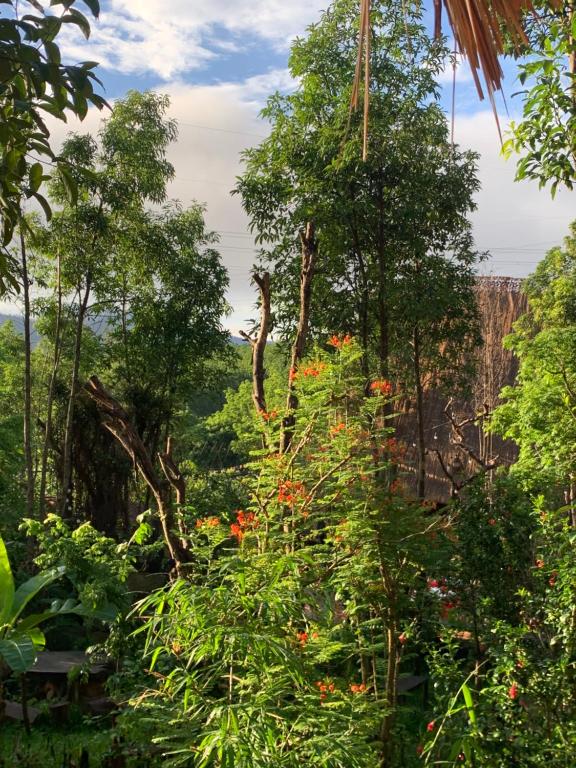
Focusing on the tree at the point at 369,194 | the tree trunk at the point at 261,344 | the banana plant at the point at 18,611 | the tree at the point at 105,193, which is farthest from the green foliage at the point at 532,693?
the tree at the point at 105,193

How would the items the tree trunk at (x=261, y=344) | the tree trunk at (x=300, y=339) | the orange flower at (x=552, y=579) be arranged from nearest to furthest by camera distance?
1. the orange flower at (x=552, y=579)
2. the tree trunk at (x=300, y=339)
3. the tree trunk at (x=261, y=344)

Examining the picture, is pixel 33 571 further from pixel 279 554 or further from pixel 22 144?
pixel 22 144

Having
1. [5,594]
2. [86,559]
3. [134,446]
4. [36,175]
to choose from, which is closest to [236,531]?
[134,446]

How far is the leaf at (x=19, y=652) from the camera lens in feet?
12.6

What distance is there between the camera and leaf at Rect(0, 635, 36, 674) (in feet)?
12.6

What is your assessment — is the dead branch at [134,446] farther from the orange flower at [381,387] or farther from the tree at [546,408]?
the tree at [546,408]

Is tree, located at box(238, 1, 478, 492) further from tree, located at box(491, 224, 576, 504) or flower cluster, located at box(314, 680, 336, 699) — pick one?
flower cluster, located at box(314, 680, 336, 699)

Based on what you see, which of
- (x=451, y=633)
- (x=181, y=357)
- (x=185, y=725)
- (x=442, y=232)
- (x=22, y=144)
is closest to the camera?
(x=22, y=144)

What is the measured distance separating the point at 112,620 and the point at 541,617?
276 centimetres

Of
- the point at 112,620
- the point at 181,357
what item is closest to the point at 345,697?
the point at 112,620

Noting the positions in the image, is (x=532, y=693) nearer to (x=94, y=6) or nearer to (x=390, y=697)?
(x=390, y=697)

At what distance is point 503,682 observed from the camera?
3.12 m

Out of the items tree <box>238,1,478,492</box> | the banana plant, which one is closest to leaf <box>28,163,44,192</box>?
the banana plant

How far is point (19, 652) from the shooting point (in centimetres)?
391
